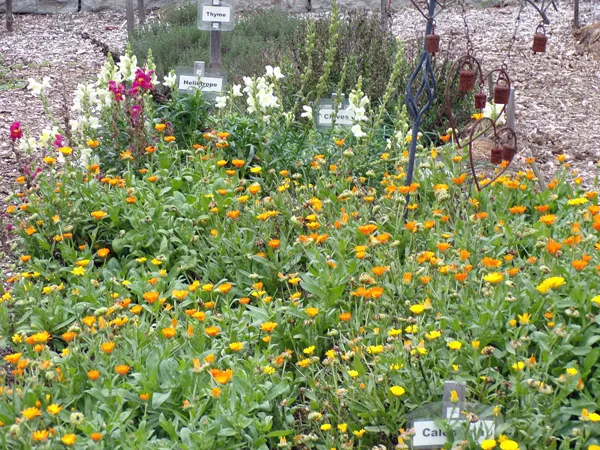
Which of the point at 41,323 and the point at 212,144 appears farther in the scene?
the point at 212,144

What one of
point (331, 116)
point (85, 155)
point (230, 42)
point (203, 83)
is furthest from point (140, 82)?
point (230, 42)

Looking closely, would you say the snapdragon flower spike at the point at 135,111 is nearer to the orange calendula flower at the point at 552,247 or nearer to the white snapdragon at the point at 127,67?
the white snapdragon at the point at 127,67

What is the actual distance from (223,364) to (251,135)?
2.19m

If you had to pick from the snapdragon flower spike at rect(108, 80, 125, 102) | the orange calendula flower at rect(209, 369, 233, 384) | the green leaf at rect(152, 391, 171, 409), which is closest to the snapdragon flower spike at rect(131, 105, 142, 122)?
the snapdragon flower spike at rect(108, 80, 125, 102)

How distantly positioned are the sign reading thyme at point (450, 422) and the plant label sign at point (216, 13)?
4023 millimetres

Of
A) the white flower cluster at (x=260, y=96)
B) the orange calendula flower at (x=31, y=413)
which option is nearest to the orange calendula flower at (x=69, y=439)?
the orange calendula flower at (x=31, y=413)

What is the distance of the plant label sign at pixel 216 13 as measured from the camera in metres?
5.71

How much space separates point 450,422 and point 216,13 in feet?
13.5

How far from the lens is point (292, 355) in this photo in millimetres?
3154

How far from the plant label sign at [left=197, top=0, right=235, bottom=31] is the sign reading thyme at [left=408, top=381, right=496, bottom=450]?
4023mm

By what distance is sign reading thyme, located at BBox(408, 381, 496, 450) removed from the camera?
231cm

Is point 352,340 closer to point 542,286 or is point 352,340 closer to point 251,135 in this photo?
point 542,286

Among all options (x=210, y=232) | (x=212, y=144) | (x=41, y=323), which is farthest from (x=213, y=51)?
(x=41, y=323)

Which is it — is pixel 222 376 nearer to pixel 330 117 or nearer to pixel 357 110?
pixel 357 110
